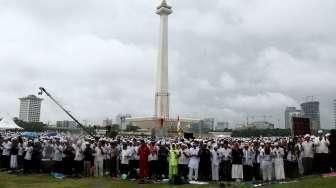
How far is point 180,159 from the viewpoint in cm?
2084

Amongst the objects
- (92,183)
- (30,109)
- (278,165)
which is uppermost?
(30,109)

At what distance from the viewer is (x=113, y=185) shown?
18578 millimetres

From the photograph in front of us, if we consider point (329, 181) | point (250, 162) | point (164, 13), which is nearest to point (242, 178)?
point (250, 162)

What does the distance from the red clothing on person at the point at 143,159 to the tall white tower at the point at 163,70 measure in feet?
202

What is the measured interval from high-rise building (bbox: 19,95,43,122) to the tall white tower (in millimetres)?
96092

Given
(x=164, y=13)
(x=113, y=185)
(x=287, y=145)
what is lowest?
(x=113, y=185)

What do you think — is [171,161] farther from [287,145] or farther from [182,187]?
[287,145]

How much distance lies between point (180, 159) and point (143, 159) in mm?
1744

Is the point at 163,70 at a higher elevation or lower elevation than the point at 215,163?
higher

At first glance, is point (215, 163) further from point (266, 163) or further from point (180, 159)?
point (266, 163)

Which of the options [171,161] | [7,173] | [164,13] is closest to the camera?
[171,161]

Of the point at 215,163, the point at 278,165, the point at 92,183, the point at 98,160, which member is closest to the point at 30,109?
the point at 98,160

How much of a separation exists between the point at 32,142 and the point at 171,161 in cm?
878

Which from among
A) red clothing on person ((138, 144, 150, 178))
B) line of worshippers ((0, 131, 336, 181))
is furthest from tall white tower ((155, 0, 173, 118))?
red clothing on person ((138, 144, 150, 178))
